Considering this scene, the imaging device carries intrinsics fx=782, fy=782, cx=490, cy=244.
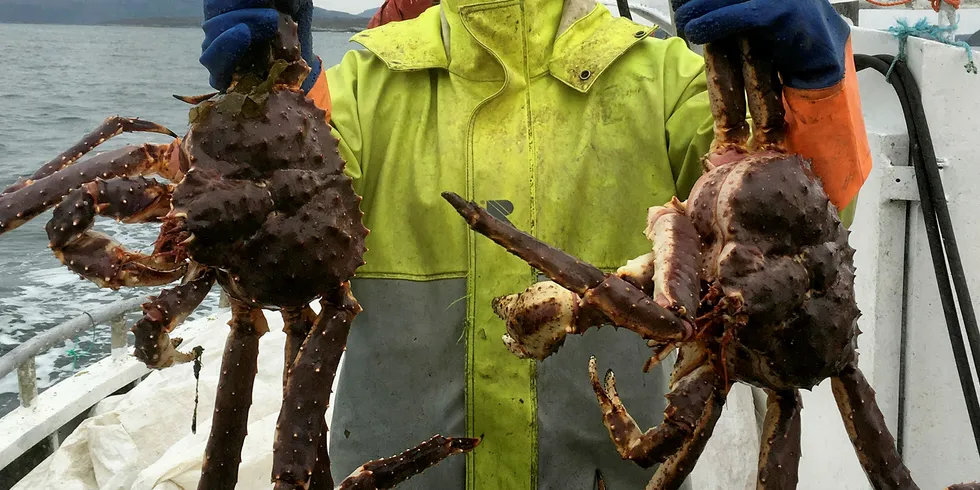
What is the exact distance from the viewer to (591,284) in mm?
1107

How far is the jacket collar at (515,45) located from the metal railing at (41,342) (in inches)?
80.2

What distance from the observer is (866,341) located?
→ 98.3 inches

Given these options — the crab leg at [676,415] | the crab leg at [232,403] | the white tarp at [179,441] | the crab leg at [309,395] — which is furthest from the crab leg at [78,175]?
the white tarp at [179,441]

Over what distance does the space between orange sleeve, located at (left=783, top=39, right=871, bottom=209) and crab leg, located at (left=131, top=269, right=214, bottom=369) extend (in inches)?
44.7

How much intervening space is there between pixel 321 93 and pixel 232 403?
688 millimetres

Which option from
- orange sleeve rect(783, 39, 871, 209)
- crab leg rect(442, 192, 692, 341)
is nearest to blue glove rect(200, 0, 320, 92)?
crab leg rect(442, 192, 692, 341)

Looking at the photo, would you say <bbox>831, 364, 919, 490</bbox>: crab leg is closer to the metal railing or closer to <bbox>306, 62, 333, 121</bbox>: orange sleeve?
<bbox>306, 62, 333, 121</bbox>: orange sleeve

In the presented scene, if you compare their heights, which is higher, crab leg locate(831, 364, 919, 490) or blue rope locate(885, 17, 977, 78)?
blue rope locate(885, 17, 977, 78)

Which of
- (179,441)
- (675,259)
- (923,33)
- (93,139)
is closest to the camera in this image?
(675,259)

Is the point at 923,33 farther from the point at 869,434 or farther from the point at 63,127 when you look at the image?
the point at 63,127

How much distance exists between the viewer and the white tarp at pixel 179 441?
2.97 meters

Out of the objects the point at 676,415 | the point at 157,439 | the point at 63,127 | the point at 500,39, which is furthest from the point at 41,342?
the point at 63,127

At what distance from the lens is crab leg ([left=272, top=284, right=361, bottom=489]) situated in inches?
54.6

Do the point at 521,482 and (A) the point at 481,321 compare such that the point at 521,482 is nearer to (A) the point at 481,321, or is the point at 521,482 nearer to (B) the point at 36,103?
(A) the point at 481,321
